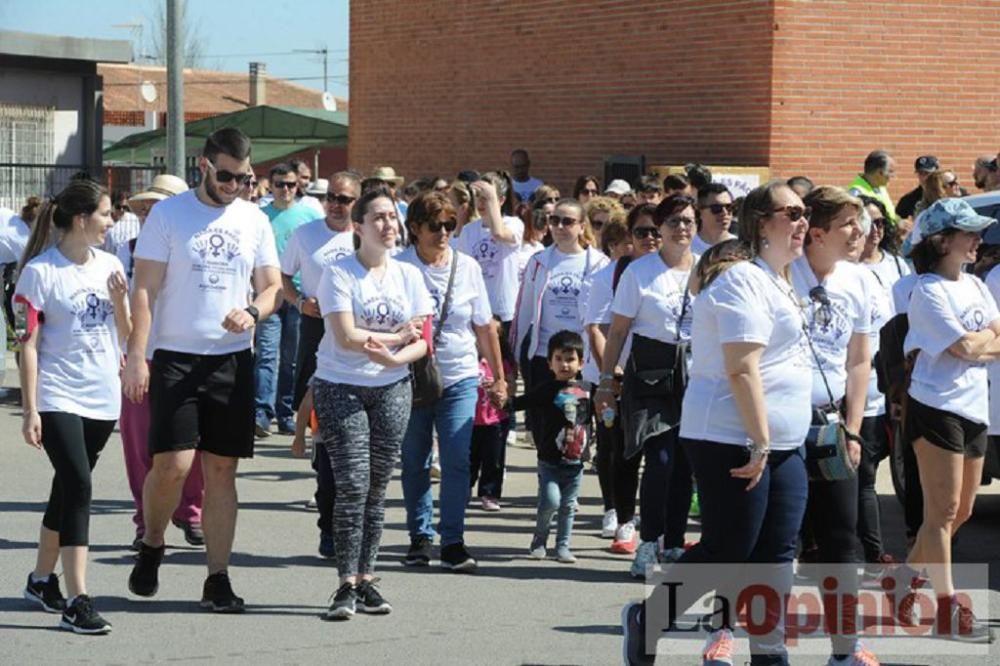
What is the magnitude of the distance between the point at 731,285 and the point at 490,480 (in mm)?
4782

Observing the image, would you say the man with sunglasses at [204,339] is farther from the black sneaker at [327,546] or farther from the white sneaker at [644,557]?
the white sneaker at [644,557]

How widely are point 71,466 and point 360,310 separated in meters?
1.48

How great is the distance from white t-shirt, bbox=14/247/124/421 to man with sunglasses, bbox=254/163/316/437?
5.96 meters

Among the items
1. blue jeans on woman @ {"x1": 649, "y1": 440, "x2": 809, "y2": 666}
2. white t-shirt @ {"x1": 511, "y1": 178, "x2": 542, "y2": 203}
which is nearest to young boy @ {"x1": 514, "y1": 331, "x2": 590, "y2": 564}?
blue jeans on woman @ {"x1": 649, "y1": 440, "x2": 809, "y2": 666}

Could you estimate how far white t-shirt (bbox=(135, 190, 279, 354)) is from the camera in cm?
798

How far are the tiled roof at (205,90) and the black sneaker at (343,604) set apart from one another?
221 ft

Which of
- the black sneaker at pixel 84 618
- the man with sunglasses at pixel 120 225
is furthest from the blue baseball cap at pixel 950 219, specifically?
the man with sunglasses at pixel 120 225

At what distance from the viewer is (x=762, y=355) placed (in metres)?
6.57

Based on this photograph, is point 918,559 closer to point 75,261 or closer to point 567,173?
point 75,261

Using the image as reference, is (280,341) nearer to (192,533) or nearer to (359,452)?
(192,533)

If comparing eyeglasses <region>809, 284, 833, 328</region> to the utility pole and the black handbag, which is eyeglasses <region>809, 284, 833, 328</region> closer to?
the black handbag

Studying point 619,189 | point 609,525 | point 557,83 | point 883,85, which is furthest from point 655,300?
point 557,83

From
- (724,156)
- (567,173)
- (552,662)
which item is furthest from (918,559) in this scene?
(567,173)

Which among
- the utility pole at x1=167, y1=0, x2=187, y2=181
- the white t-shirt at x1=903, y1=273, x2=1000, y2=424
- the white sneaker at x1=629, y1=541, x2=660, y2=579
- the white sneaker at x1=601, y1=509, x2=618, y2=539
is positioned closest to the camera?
the white t-shirt at x1=903, y1=273, x2=1000, y2=424
